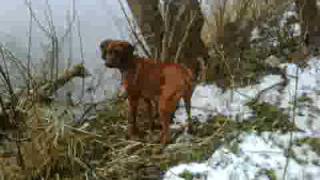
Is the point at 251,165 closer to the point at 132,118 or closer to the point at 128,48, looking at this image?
the point at 132,118

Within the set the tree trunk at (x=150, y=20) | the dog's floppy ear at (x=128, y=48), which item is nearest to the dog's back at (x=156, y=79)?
the dog's floppy ear at (x=128, y=48)

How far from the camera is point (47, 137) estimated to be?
14.2 ft

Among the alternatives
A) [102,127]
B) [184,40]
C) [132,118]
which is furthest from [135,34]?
[132,118]

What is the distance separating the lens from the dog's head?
408 centimetres

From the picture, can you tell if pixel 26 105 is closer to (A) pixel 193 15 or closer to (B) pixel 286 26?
(A) pixel 193 15

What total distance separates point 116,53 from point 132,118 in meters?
0.64

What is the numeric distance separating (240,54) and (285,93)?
108cm

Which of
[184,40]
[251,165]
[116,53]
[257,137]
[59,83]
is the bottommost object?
[251,165]

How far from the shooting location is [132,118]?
4.56 m

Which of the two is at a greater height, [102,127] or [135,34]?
[135,34]

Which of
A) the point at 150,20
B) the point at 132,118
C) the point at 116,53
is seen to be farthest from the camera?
the point at 150,20

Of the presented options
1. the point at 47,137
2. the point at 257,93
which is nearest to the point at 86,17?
the point at 257,93

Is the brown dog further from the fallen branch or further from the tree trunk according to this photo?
the tree trunk

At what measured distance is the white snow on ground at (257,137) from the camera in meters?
4.18
